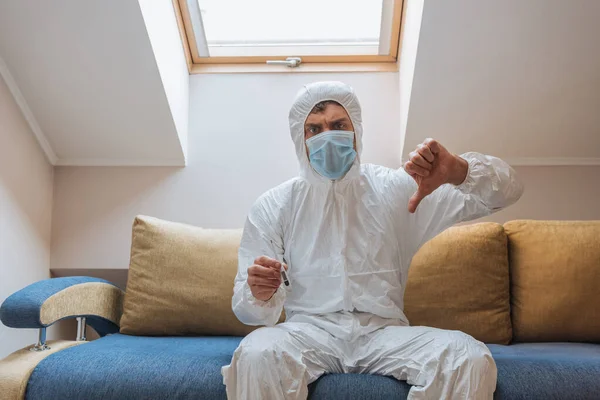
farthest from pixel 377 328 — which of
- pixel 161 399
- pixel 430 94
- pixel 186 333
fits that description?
pixel 430 94

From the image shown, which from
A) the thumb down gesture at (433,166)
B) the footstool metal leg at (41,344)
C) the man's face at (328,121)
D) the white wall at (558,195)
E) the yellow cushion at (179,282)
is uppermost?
the man's face at (328,121)

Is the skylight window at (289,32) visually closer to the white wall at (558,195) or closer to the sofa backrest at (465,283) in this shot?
the white wall at (558,195)

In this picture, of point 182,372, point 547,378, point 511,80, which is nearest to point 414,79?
point 511,80

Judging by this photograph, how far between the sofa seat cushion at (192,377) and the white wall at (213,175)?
90 centimetres

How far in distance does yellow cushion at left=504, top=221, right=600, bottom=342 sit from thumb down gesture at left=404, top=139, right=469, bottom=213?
78cm

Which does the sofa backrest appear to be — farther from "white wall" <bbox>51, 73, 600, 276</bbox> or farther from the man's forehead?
the man's forehead

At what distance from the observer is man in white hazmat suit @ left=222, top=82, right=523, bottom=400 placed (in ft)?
5.31

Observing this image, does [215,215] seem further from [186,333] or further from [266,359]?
[266,359]

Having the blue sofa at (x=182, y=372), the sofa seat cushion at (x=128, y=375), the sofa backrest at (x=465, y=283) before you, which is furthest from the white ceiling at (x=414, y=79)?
the sofa seat cushion at (x=128, y=375)

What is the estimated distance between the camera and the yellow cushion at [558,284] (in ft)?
7.55

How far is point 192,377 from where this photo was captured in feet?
5.89

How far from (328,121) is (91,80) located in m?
1.18

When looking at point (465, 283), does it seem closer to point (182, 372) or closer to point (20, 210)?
point (182, 372)

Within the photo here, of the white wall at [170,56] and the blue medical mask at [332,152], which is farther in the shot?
the white wall at [170,56]
